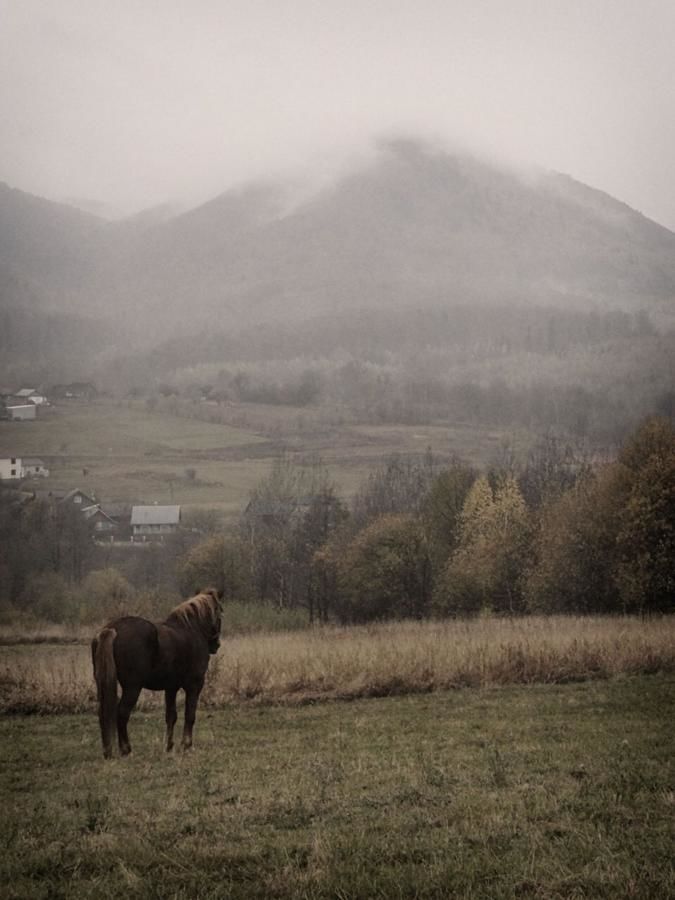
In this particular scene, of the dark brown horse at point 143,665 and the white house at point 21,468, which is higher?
the dark brown horse at point 143,665

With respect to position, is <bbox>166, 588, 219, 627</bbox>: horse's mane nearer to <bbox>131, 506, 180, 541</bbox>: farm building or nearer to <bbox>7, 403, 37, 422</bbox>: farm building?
<bbox>131, 506, 180, 541</bbox>: farm building

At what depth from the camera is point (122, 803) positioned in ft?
27.8

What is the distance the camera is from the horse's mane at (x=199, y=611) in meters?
12.7

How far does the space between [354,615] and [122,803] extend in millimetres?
38242

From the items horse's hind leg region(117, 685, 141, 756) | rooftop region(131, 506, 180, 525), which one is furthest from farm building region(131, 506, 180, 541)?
horse's hind leg region(117, 685, 141, 756)

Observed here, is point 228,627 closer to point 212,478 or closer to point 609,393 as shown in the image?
point 212,478

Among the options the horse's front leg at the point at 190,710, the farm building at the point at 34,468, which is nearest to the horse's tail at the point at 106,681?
the horse's front leg at the point at 190,710

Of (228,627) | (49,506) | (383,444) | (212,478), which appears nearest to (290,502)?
(49,506)

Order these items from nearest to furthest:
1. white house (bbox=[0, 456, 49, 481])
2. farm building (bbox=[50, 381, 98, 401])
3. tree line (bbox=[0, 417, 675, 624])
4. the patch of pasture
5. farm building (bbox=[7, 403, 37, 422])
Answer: the patch of pasture, tree line (bbox=[0, 417, 675, 624]), white house (bbox=[0, 456, 49, 481]), farm building (bbox=[7, 403, 37, 422]), farm building (bbox=[50, 381, 98, 401])

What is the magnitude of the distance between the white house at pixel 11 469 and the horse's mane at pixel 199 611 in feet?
232

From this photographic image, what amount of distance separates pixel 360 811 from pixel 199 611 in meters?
5.97

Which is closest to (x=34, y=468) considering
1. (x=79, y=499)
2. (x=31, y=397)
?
(x=79, y=499)

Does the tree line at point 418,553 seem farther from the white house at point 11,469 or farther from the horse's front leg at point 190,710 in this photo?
the horse's front leg at point 190,710

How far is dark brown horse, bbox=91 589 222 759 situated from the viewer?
37.0 ft
